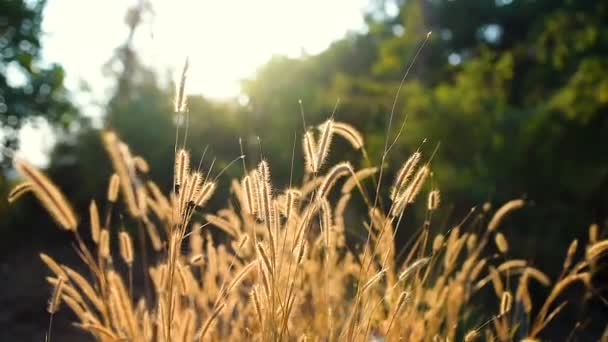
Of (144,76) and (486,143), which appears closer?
(486,143)

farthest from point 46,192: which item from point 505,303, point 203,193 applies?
point 505,303

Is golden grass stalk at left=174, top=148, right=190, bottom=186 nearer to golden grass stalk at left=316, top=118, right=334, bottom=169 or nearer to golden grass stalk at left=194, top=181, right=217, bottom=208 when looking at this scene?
golden grass stalk at left=194, top=181, right=217, bottom=208

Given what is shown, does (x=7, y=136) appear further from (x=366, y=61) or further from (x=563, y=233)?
(x=366, y=61)

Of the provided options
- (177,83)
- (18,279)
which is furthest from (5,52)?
(177,83)

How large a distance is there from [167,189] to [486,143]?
3180mm

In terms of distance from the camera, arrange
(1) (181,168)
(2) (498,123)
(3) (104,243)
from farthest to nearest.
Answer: (2) (498,123)
(3) (104,243)
(1) (181,168)

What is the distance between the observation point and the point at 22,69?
352cm

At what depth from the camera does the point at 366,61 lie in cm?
1387

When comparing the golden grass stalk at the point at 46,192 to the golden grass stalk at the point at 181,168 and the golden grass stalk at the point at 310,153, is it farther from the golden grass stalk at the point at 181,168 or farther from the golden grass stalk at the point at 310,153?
the golden grass stalk at the point at 310,153

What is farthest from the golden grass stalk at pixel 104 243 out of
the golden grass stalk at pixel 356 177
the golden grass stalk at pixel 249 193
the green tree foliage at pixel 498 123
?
the green tree foliage at pixel 498 123

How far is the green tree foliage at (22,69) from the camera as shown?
3.48 meters

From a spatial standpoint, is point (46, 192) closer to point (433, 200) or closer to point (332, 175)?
point (332, 175)

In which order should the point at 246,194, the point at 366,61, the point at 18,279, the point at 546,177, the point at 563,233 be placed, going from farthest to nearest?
the point at 366,61 → the point at 546,177 → the point at 563,233 → the point at 18,279 → the point at 246,194

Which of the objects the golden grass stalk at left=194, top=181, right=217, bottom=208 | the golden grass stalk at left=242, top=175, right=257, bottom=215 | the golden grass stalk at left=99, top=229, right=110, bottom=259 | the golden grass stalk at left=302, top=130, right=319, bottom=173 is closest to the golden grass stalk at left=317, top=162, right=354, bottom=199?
the golden grass stalk at left=302, top=130, right=319, bottom=173
